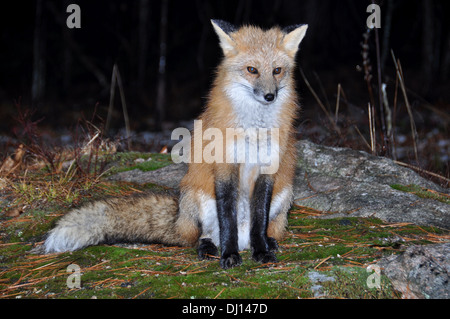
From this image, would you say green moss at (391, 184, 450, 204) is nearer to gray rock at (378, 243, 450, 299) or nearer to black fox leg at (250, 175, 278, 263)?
gray rock at (378, 243, 450, 299)

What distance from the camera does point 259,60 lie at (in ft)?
11.1

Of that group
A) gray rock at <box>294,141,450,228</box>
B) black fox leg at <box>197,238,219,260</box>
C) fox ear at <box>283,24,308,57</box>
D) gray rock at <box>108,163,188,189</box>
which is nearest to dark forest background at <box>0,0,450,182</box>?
gray rock at <box>294,141,450,228</box>

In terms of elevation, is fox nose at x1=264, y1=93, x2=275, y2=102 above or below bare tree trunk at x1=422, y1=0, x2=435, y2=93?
below

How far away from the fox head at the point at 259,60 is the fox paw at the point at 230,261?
47.8 inches

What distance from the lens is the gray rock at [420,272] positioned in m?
2.36

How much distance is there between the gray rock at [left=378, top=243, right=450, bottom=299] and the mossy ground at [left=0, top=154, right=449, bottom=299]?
8cm

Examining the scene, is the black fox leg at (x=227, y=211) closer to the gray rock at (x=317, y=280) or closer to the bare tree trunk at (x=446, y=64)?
the gray rock at (x=317, y=280)

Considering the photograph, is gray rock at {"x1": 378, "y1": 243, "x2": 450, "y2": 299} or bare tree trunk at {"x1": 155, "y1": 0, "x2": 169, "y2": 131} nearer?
gray rock at {"x1": 378, "y1": 243, "x2": 450, "y2": 299}

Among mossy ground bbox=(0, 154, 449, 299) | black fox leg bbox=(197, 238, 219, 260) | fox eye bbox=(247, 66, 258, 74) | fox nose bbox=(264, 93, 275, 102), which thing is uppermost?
fox eye bbox=(247, 66, 258, 74)

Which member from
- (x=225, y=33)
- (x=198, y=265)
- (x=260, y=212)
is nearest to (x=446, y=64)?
(x=225, y=33)

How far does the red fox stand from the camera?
3.24 metres

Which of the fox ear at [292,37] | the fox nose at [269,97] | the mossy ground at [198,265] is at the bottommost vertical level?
the mossy ground at [198,265]

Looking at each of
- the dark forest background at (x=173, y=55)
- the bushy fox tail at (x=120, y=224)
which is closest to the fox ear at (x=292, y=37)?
the bushy fox tail at (x=120, y=224)

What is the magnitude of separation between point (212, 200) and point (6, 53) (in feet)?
57.0
